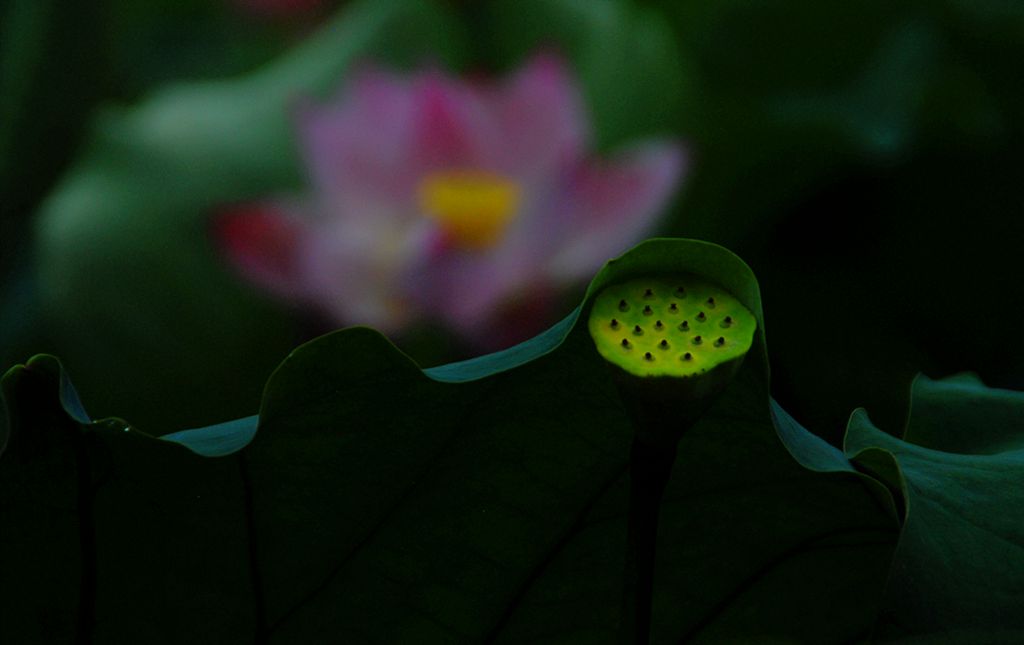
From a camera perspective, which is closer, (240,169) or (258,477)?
(258,477)

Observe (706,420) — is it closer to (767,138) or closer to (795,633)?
(795,633)

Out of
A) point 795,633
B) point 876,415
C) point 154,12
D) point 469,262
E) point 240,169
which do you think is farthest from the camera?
point 154,12

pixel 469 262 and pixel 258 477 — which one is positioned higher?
pixel 258 477

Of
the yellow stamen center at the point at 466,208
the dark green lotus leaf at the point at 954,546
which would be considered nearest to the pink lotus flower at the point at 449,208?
the yellow stamen center at the point at 466,208

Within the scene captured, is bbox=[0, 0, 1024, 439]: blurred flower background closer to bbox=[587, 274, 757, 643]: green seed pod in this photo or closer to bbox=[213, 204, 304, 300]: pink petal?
bbox=[213, 204, 304, 300]: pink petal

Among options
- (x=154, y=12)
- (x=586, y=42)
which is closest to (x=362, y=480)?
(x=586, y=42)

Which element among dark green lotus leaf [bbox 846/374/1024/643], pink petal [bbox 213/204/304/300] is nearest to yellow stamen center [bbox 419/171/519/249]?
pink petal [bbox 213/204/304/300]

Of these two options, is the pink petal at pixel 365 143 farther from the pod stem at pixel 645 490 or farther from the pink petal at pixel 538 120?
the pod stem at pixel 645 490
